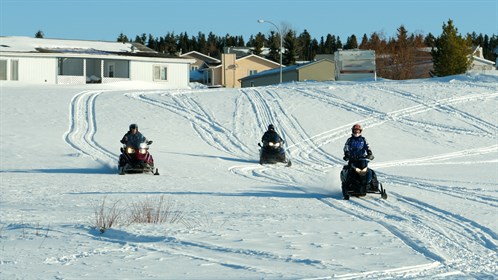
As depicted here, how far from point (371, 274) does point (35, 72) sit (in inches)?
2134

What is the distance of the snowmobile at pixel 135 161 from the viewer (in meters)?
22.7

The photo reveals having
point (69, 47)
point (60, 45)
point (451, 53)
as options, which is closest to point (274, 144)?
point (69, 47)

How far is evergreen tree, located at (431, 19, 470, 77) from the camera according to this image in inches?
3258

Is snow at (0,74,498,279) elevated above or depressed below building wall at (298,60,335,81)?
below

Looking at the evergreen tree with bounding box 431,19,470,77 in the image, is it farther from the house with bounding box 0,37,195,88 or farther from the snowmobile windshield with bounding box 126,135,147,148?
the snowmobile windshield with bounding box 126,135,147,148

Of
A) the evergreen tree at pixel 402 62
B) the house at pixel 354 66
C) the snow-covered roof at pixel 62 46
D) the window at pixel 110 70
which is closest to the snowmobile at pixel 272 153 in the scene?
the house at pixel 354 66

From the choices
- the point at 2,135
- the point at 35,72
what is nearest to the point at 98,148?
the point at 2,135

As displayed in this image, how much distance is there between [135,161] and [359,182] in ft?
25.4

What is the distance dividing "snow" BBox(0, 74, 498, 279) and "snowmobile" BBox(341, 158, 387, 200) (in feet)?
1.09

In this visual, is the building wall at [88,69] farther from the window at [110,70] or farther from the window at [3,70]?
the window at [110,70]

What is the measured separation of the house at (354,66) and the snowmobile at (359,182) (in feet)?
143

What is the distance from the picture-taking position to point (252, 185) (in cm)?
2028

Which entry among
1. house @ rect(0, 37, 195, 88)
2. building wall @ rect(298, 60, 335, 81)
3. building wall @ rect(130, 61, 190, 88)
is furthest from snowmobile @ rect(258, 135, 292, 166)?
building wall @ rect(298, 60, 335, 81)

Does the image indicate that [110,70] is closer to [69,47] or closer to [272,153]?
[69,47]
